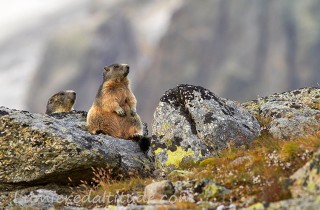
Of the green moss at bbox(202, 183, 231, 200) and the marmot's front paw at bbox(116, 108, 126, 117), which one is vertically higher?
the marmot's front paw at bbox(116, 108, 126, 117)

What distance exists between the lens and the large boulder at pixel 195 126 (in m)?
18.8

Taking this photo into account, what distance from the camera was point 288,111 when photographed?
819 inches

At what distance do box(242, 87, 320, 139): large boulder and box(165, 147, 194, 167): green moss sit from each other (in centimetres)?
289

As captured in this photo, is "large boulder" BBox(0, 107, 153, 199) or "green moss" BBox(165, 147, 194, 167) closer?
"large boulder" BBox(0, 107, 153, 199)

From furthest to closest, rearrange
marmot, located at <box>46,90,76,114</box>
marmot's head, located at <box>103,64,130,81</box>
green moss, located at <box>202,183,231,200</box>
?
1. marmot, located at <box>46,90,76,114</box>
2. marmot's head, located at <box>103,64,130,81</box>
3. green moss, located at <box>202,183,231,200</box>

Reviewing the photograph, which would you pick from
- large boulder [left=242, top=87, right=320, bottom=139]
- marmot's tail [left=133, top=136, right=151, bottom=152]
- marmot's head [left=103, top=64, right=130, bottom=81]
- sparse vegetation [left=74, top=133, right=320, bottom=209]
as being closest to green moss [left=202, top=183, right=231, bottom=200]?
sparse vegetation [left=74, top=133, right=320, bottom=209]

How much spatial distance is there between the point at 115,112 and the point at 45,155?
539 cm

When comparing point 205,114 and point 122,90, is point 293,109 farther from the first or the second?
point 122,90

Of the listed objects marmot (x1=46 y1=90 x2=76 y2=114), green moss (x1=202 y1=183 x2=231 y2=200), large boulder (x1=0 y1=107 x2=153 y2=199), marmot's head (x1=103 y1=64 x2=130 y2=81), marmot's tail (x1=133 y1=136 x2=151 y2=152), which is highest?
marmot (x1=46 y1=90 x2=76 y2=114)

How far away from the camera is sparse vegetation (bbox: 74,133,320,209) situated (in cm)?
1112

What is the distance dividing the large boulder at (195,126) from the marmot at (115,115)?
0.86 meters

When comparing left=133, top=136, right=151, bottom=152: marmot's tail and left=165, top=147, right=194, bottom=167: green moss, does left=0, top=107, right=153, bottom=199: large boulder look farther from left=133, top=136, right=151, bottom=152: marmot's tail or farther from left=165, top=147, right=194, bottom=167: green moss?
left=133, top=136, right=151, bottom=152: marmot's tail

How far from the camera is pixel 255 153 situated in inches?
568

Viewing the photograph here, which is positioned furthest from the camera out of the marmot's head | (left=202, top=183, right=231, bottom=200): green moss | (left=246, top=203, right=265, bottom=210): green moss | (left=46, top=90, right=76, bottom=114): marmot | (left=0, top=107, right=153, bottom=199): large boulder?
(left=46, top=90, right=76, bottom=114): marmot
